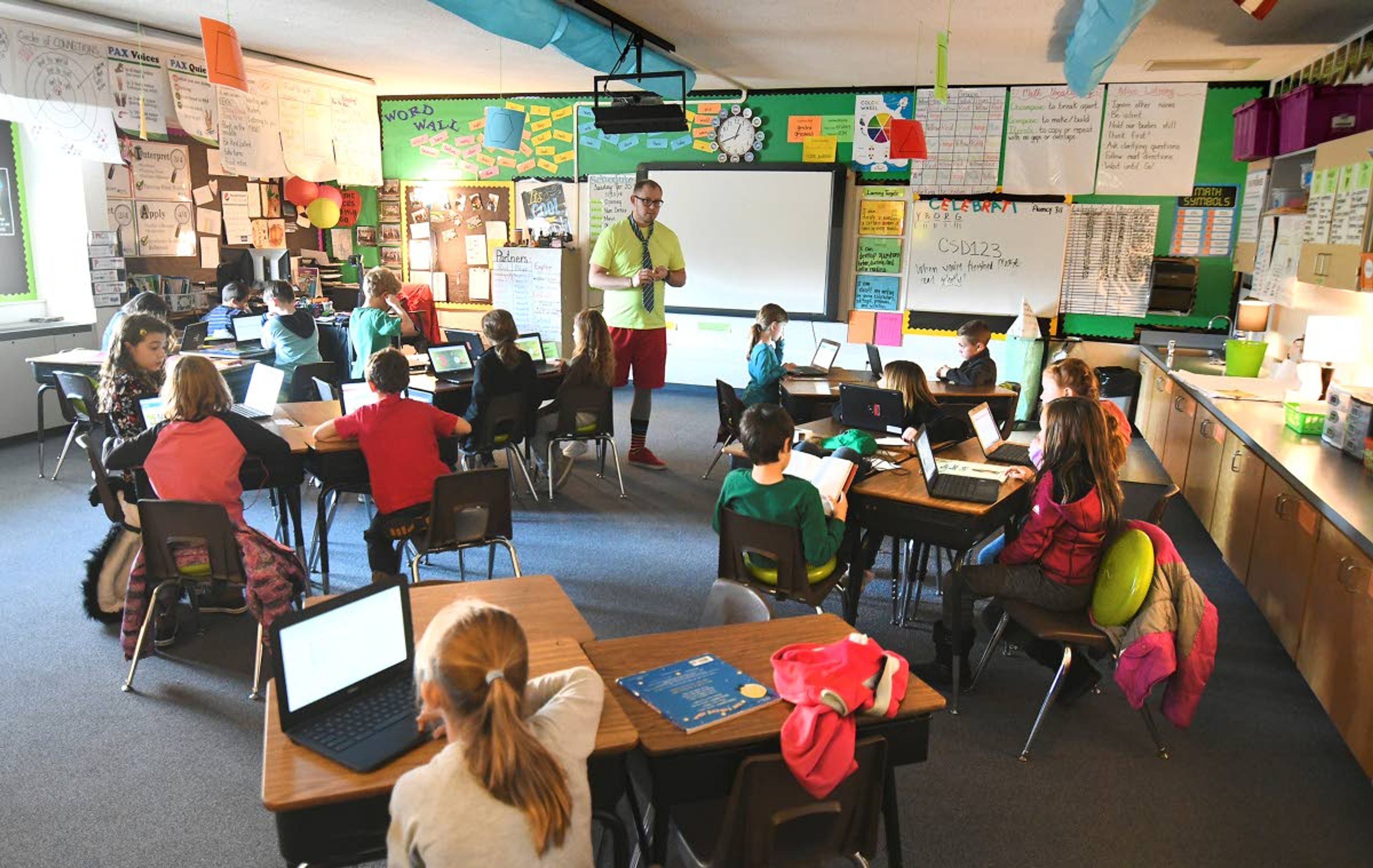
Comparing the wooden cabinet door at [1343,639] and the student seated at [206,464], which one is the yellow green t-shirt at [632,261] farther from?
the wooden cabinet door at [1343,639]

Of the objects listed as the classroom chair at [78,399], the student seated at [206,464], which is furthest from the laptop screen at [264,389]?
the classroom chair at [78,399]

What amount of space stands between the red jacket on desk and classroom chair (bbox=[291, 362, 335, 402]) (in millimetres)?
4378

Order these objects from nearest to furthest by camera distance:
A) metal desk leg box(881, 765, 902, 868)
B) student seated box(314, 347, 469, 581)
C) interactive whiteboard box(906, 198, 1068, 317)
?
metal desk leg box(881, 765, 902, 868) → student seated box(314, 347, 469, 581) → interactive whiteboard box(906, 198, 1068, 317)

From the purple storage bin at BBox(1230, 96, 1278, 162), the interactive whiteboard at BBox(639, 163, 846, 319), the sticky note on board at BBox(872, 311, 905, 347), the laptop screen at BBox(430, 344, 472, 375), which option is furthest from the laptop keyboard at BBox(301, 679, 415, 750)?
the sticky note on board at BBox(872, 311, 905, 347)

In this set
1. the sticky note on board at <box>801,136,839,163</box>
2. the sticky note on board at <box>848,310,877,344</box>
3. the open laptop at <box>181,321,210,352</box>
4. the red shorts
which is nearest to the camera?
the open laptop at <box>181,321,210,352</box>

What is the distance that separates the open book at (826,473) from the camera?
3199mm

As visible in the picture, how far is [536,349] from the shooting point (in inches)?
234

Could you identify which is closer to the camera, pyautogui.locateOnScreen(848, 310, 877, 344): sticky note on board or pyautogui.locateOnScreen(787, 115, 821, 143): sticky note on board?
pyautogui.locateOnScreen(787, 115, 821, 143): sticky note on board

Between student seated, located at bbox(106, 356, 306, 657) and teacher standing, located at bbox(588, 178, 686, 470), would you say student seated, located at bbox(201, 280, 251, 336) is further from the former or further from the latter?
student seated, located at bbox(106, 356, 306, 657)

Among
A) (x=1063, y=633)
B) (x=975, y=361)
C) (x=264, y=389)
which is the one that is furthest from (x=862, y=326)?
(x=1063, y=633)

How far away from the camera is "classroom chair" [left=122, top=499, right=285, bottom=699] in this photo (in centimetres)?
308

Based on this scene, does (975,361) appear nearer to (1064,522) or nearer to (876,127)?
(1064,522)

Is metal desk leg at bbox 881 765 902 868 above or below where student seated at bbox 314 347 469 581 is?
below

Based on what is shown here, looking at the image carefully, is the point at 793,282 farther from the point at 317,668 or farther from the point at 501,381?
the point at 317,668
